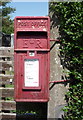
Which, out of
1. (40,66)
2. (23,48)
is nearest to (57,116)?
(40,66)

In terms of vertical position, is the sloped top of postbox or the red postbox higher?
the sloped top of postbox

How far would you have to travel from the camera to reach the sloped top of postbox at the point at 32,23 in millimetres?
2879

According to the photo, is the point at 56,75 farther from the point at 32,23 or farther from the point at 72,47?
the point at 32,23

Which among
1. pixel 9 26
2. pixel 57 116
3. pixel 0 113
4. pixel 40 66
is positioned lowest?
pixel 9 26

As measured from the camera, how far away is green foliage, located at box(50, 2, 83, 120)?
2932 millimetres

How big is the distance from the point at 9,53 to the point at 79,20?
1342 mm

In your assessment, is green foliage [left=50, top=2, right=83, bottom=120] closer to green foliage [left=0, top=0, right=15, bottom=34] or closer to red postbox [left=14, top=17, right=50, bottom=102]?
red postbox [left=14, top=17, right=50, bottom=102]

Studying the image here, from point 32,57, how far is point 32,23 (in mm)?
432

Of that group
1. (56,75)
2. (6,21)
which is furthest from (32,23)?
(6,21)

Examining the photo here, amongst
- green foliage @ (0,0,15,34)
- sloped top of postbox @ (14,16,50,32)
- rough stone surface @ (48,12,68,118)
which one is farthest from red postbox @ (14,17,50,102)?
green foliage @ (0,0,15,34)

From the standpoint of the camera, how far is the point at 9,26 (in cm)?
2331

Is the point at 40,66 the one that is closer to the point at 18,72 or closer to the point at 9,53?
the point at 18,72

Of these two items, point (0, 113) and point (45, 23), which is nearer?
point (45, 23)

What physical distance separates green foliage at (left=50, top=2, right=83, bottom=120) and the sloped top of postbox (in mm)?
234
